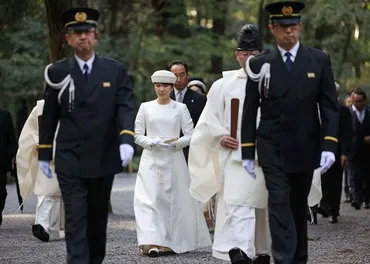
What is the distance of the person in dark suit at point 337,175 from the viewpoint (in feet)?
56.2

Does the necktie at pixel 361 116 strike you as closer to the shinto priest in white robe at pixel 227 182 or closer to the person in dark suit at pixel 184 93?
the person in dark suit at pixel 184 93

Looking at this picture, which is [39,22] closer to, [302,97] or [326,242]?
[326,242]

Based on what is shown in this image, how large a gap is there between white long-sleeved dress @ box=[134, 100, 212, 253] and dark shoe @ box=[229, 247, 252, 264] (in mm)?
2497

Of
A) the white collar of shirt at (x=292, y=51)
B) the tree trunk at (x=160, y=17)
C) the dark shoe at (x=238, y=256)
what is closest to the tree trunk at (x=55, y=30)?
the dark shoe at (x=238, y=256)

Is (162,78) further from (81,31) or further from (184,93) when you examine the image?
(81,31)

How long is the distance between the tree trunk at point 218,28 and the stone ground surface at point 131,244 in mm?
12859

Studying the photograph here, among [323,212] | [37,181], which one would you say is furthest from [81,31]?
[323,212]

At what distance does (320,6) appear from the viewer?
26.8 meters

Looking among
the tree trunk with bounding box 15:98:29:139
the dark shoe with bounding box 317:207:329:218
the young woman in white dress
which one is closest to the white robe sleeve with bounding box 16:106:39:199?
the young woman in white dress

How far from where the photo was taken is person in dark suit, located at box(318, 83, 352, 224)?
1714 centimetres

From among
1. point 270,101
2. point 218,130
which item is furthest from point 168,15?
point 270,101

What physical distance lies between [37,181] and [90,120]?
5.76 metres

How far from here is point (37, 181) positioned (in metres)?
13.9

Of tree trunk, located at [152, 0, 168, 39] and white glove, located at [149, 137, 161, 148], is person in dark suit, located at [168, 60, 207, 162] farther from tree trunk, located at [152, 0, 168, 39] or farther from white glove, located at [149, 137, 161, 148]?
tree trunk, located at [152, 0, 168, 39]
